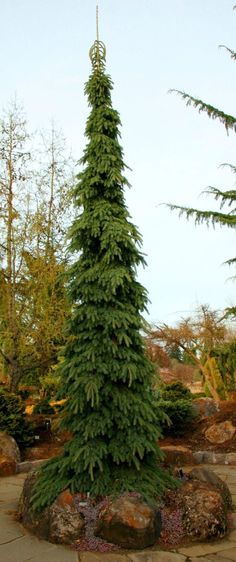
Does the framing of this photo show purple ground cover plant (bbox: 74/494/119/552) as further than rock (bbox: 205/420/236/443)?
No

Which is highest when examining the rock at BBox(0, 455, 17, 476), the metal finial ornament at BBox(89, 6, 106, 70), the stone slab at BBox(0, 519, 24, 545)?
the metal finial ornament at BBox(89, 6, 106, 70)

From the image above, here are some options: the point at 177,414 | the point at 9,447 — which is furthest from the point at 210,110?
the point at 9,447

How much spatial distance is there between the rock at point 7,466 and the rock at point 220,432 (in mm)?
4877

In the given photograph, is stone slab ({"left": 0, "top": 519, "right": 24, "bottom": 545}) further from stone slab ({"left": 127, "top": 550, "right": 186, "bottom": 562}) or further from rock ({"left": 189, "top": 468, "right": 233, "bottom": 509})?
rock ({"left": 189, "top": 468, "right": 233, "bottom": 509})

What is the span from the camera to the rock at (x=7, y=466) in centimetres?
794

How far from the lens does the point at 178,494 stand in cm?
497

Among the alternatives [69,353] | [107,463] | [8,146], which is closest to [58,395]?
[69,353]

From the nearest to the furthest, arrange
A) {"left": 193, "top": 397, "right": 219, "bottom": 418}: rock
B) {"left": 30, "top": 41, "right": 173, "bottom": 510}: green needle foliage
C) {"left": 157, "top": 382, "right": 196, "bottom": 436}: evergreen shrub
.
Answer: {"left": 30, "top": 41, "right": 173, "bottom": 510}: green needle foliage
{"left": 157, "top": 382, "right": 196, "bottom": 436}: evergreen shrub
{"left": 193, "top": 397, "right": 219, "bottom": 418}: rock

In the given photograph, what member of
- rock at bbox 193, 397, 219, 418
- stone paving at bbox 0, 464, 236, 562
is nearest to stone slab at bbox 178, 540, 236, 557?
stone paving at bbox 0, 464, 236, 562

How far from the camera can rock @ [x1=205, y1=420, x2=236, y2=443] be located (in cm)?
1041

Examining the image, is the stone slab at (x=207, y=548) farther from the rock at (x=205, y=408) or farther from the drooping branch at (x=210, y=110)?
the drooping branch at (x=210, y=110)

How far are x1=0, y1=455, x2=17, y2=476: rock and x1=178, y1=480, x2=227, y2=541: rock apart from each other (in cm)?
424

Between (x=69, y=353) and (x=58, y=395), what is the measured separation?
54 centimetres

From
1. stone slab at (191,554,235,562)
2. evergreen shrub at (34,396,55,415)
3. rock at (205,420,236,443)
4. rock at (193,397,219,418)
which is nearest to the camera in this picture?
stone slab at (191,554,235,562)
